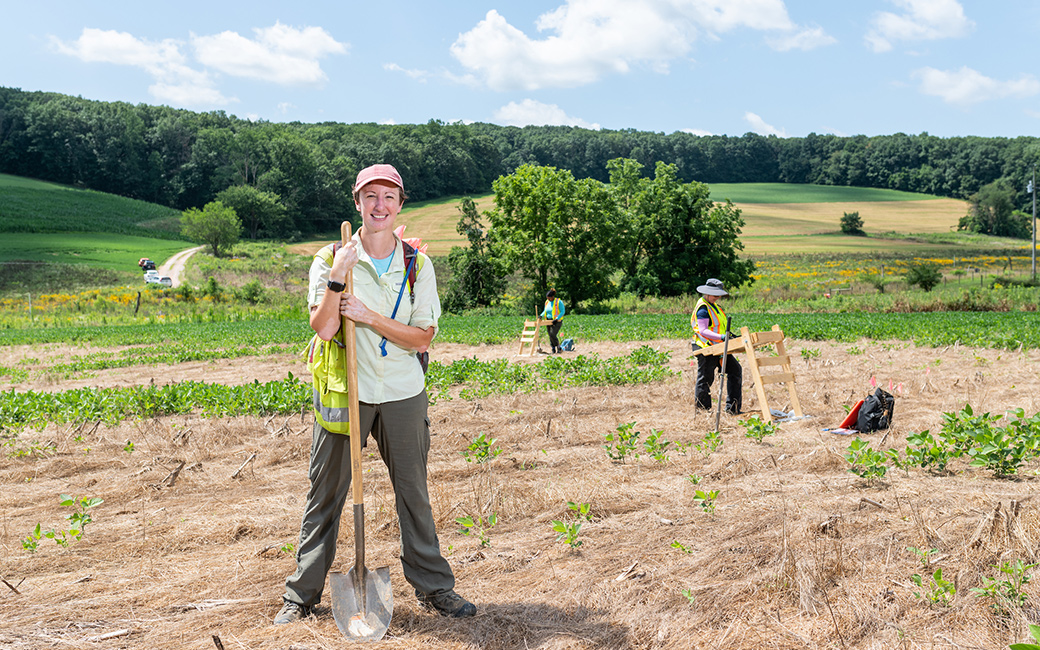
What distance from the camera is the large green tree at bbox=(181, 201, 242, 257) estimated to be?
72.4m

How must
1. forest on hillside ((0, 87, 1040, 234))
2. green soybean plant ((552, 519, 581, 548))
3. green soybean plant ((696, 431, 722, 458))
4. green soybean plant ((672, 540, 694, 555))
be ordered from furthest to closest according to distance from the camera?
1. forest on hillside ((0, 87, 1040, 234))
2. green soybean plant ((696, 431, 722, 458))
3. green soybean plant ((552, 519, 581, 548))
4. green soybean plant ((672, 540, 694, 555))

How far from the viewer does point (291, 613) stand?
353cm

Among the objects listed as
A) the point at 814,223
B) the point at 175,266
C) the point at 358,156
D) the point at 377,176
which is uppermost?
the point at 358,156

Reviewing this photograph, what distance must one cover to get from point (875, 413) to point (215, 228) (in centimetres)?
7536

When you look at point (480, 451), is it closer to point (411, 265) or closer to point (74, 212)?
point (411, 265)

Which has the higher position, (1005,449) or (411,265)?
(411,265)

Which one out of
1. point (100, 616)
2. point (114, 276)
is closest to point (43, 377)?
point (100, 616)

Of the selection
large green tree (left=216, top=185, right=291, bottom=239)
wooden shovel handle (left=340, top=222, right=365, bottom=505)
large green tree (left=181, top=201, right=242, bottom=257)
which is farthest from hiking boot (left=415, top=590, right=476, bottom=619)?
large green tree (left=216, top=185, right=291, bottom=239)

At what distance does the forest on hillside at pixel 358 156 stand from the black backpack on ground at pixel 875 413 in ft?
286

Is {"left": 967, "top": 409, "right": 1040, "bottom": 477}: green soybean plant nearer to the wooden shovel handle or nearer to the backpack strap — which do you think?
the backpack strap

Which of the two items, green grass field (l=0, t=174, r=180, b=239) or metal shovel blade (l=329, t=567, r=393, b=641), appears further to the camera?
green grass field (l=0, t=174, r=180, b=239)

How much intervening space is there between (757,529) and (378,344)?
9.06 feet

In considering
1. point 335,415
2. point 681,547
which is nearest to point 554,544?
point 681,547

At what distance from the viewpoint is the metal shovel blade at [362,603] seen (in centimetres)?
339
